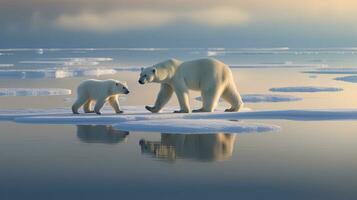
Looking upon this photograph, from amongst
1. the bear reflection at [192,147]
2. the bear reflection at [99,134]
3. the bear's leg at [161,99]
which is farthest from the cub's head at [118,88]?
the bear reflection at [192,147]

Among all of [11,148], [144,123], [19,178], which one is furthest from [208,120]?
A: [19,178]

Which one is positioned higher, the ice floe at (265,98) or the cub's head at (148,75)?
the cub's head at (148,75)

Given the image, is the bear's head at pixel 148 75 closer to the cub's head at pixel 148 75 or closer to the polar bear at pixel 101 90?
the cub's head at pixel 148 75

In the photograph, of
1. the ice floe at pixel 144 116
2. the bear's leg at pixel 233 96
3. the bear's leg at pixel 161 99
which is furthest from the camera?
the bear's leg at pixel 233 96

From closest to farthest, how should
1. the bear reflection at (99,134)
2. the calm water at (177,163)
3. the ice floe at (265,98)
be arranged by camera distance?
the calm water at (177,163)
the bear reflection at (99,134)
the ice floe at (265,98)

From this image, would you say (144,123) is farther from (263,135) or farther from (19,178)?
(19,178)

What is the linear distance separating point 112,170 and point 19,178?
104 centimetres

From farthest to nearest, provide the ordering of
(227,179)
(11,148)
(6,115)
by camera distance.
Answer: (6,115) < (11,148) < (227,179)

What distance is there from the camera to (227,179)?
6.88 metres

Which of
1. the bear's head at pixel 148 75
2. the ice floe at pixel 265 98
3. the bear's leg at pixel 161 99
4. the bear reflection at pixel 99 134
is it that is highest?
the bear's head at pixel 148 75

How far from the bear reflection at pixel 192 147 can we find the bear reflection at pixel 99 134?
0.48 meters

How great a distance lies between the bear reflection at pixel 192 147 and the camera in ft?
27.0

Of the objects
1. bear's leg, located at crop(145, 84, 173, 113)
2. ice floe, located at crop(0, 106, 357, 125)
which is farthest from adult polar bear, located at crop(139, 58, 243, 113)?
ice floe, located at crop(0, 106, 357, 125)

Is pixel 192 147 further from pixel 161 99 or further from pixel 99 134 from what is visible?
pixel 161 99
